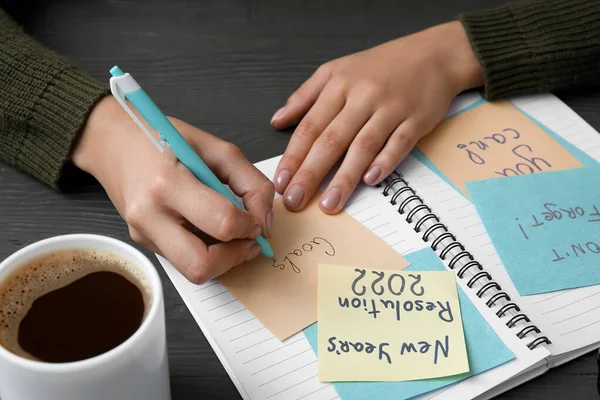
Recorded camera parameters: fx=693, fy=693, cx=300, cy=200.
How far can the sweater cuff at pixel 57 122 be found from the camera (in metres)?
0.74

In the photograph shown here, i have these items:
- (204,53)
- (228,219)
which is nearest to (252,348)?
(228,219)

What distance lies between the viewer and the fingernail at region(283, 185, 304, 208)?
707 mm

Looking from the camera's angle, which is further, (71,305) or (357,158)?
(357,158)

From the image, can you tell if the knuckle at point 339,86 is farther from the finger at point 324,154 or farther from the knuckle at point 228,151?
the knuckle at point 228,151

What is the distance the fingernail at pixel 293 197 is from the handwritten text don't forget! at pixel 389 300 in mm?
105

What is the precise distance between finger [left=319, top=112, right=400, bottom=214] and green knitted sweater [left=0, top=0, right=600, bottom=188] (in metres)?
0.16

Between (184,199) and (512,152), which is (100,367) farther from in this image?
(512,152)

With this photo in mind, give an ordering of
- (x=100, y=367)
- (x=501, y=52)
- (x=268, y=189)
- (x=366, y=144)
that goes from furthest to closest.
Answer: (x=501, y=52) < (x=366, y=144) < (x=268, y=189) < (x=100, y=367)

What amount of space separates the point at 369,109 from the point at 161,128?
0.31 m

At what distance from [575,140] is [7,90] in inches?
25.5

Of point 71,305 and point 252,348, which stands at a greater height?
point 71,305

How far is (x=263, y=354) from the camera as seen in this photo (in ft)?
1.94

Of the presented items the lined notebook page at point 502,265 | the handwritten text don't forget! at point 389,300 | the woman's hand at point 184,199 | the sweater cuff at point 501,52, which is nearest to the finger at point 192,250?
the woman's hand at point 184,199

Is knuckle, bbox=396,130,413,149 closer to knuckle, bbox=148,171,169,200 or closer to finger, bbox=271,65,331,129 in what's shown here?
finger, bbox=271,65,331,129
